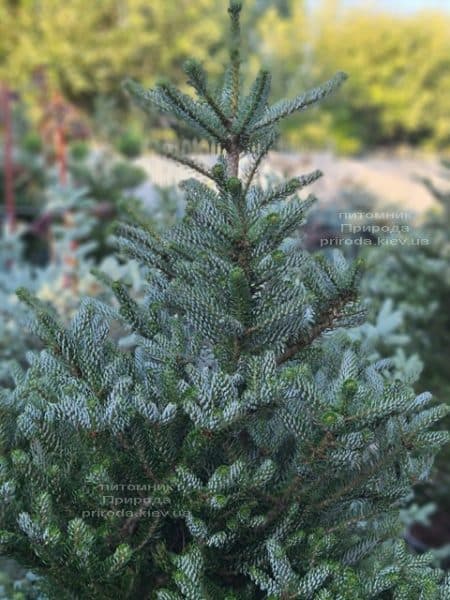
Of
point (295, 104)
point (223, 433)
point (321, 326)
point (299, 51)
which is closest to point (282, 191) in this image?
point (295, 104)

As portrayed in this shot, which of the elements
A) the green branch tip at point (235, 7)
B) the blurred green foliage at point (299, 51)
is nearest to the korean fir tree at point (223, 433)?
the green branch tip at point (235, 7)

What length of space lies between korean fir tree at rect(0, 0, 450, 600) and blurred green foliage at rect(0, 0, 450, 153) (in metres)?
16.2

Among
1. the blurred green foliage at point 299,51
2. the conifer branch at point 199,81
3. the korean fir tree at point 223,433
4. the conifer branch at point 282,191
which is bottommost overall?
the korean fir tree at point 223,433

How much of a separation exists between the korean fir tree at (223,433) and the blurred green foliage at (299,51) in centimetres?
1622

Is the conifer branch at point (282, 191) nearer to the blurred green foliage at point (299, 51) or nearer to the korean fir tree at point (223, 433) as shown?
the korean fir tree at point (223, 433)

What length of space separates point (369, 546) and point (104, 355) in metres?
0.72

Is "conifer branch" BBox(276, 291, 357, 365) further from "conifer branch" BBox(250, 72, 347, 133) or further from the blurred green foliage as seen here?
the blurred green foliage

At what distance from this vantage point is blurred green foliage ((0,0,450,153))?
794 inches

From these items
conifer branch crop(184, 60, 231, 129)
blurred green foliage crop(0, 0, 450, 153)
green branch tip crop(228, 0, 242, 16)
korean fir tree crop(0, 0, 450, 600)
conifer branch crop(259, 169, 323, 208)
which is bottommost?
korean fir tree crop(0, 0, 450, 600)

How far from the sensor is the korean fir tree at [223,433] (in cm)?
136

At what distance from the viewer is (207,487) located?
4.47 ft

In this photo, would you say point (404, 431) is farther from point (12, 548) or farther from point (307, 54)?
point (307, 54)

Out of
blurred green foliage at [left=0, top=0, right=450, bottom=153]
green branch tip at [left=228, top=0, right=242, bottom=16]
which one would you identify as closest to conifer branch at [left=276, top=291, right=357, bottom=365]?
green branch tip at [left=228, top=0, right=242, bottom=16]

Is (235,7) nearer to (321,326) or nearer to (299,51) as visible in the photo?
(321,326)
